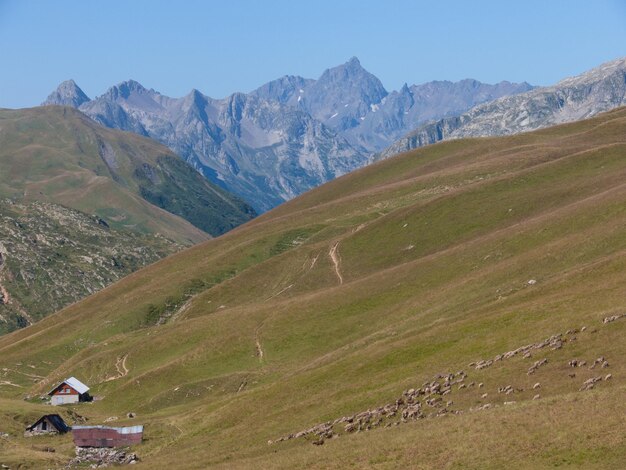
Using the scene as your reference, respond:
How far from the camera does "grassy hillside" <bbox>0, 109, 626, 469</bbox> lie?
184 feet

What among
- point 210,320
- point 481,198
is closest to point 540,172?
point 481,198

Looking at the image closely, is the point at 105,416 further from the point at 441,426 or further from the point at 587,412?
the point at 587,412

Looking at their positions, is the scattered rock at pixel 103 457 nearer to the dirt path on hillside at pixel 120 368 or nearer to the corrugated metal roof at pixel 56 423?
the corrugated metal roof at pixel 56 423

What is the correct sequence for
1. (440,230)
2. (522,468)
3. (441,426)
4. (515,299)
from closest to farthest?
(522,468) → (441,426) → (515,299) → (440,230)

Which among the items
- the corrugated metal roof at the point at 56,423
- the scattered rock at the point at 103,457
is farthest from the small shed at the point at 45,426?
the scattered rock at the point at 103,457

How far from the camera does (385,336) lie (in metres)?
99.6

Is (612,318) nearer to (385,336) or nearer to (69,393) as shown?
(385,336)

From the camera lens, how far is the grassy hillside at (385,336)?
184ft

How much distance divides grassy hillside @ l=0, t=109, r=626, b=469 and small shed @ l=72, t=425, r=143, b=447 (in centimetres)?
176

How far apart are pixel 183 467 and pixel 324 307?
191 ft

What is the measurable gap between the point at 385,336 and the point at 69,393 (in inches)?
1768

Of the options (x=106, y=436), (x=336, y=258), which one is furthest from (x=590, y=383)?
(x=336, y=258)

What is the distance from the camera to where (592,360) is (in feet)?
207

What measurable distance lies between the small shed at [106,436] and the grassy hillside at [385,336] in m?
1.76
